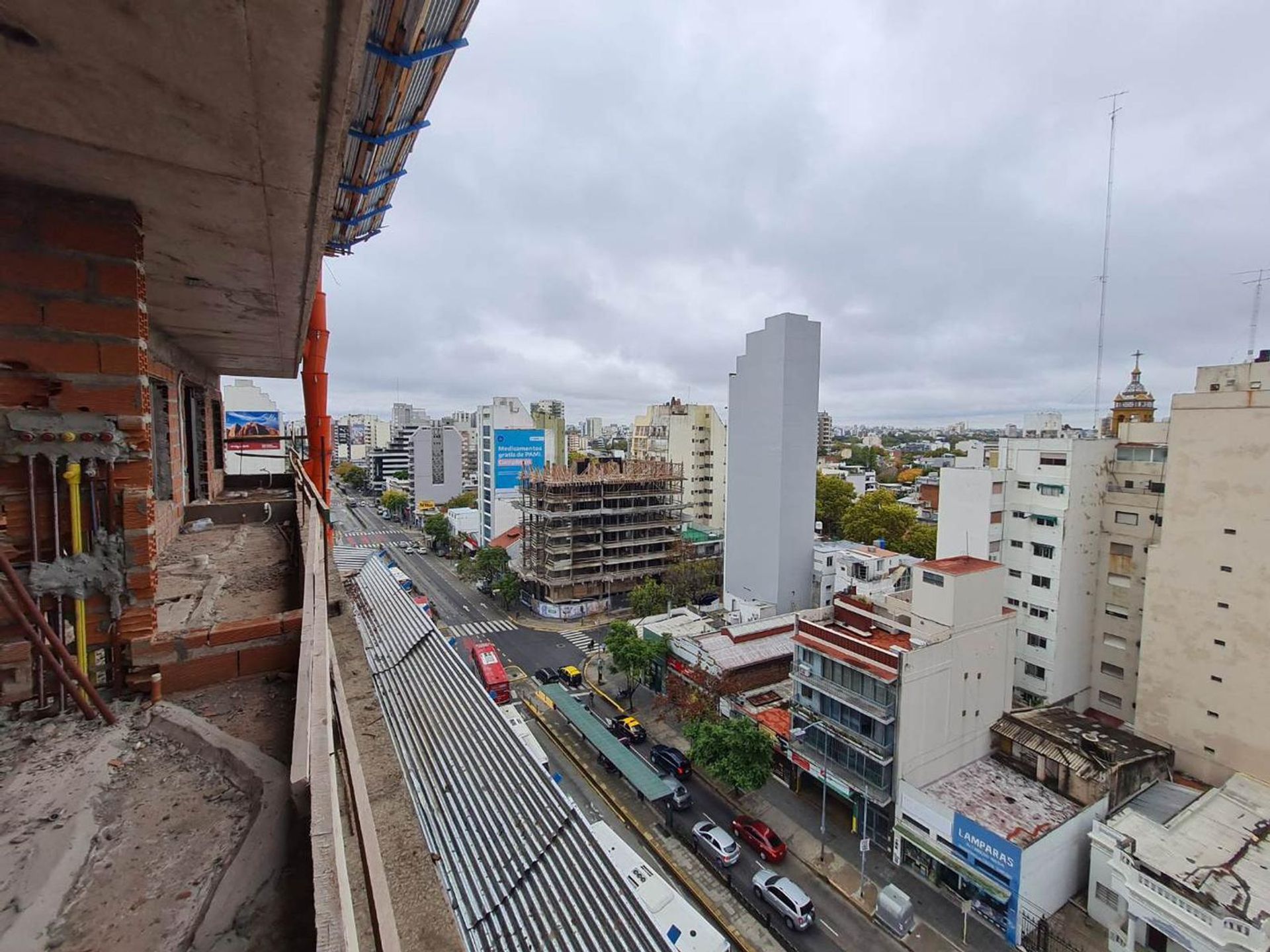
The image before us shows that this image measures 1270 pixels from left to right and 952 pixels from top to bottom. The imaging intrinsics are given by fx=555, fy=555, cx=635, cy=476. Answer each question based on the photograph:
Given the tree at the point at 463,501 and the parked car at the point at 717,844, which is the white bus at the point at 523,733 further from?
the tree at the point at 463,501

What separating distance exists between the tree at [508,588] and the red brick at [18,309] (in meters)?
28.7

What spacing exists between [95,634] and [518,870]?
7.31m

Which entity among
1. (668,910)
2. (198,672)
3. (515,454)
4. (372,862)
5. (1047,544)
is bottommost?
(668,910)

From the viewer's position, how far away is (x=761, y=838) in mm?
13367

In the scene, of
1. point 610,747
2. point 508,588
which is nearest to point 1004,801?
point 610,747

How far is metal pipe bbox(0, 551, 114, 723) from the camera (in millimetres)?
2139

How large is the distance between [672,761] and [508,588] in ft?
52.2

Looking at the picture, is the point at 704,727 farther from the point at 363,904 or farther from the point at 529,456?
the point at 529,456

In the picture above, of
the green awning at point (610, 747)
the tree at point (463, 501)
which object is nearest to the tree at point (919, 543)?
the green awning at point (610, 747)

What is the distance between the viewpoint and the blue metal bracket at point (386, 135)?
413 centimetres

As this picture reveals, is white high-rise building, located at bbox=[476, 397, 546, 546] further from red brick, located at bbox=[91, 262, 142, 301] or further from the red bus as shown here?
red brick, located at bbox=[91, 262, 142, 301]

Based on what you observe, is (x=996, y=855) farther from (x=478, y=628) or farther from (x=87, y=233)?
(x=478, y=628)

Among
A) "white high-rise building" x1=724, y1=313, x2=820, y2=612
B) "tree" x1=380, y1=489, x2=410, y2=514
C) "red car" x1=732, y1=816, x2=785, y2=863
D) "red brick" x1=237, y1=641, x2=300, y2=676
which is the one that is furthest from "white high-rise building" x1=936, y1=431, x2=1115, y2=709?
"tree" x1=380, y1=489, x2=410, y2=514

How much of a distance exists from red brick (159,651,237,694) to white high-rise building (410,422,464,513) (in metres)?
57.2
